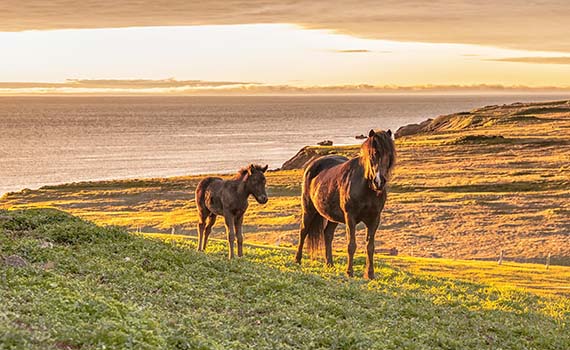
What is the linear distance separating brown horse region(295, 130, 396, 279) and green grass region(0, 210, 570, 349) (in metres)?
1.68

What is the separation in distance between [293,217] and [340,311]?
45227 mm

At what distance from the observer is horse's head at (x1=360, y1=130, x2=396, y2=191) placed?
1939 cm

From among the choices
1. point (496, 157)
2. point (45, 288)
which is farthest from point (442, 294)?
point (496, 157)

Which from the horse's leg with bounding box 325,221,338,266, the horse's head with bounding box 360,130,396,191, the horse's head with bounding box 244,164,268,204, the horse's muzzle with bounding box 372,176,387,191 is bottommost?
the horse's leg with bounding box 325,221,338,266

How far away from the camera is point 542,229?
5544 centimetres

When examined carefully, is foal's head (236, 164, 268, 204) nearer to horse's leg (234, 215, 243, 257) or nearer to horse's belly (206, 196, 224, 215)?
horse's leg (234, 215, 243, 257)

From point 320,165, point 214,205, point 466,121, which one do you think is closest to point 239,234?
point 214,205

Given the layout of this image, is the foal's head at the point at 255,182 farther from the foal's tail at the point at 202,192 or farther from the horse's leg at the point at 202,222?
the horse's leg at the point at 202,222

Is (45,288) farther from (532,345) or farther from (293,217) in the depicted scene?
(293,217)

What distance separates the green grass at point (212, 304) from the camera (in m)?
10.1

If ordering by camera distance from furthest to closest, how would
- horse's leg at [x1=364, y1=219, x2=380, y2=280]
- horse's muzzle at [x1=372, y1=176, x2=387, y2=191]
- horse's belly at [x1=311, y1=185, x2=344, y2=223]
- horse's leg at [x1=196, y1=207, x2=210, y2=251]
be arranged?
horse's leg at [x1=196, y1=207, x2=210, y2=251]
horse's belly at [x1=311, y1=185, x2=344, y2=223]
horse's leg at [x1=364, y1=219, x2=380, y2=280]
horse's muzzle at [x1=372, y1=176, x2=387, y2=191]

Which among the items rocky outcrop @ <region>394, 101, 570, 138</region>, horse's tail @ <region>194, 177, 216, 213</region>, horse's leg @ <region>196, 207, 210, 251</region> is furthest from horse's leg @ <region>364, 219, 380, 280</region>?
rocky outcrop @ <region>394, 101, 570, 138</region>

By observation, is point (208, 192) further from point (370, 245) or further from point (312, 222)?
point (370, 245)

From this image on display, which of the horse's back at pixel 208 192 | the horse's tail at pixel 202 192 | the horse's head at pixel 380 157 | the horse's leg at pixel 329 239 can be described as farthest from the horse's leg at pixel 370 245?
the horse's tail at pixel 202 192
